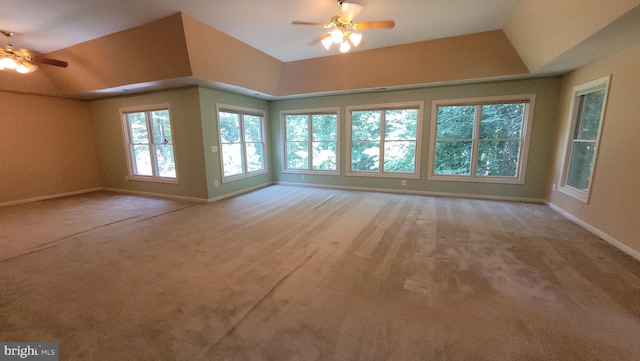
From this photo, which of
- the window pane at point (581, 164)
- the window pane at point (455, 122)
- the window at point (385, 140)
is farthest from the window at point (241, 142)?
the window pane at point (581, 164)

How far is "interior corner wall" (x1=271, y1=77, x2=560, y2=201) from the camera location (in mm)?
4574

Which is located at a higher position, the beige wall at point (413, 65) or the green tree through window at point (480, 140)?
the beige wall at point (413, 65)

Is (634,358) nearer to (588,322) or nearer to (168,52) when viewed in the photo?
(588,322)

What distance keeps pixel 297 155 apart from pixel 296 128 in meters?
0.75

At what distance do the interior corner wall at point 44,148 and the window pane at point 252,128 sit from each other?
13.6ft

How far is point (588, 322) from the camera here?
175cm

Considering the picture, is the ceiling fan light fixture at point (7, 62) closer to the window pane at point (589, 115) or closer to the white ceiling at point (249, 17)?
the white ceiling at point (249, 17)

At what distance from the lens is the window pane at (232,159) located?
18.3 feet

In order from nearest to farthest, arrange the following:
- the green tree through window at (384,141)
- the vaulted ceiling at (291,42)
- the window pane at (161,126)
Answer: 1. the vaulted ceiling at (291,42)
2. the window pane at (161,126)
3. the green tree through window at (384,141)

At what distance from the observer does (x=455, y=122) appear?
17.2ft

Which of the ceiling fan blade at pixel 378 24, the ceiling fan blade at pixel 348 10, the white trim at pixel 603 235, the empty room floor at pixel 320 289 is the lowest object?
the empty room floor at pixel 320 289

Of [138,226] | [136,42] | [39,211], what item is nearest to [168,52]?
[136,42]

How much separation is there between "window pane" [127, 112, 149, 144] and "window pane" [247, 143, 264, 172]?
2335 millimetres

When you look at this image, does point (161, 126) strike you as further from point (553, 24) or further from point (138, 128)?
point (553, 24)
